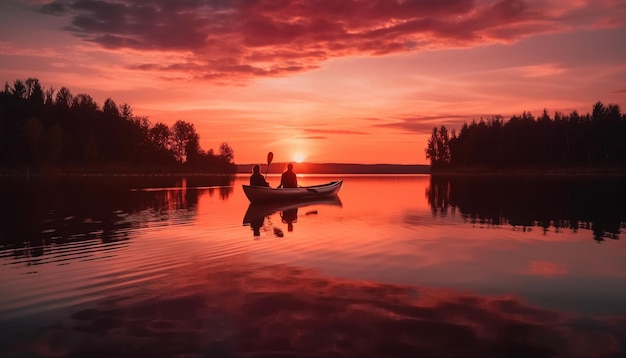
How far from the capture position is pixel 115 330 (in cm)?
752

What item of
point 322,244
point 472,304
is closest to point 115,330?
point 472,304

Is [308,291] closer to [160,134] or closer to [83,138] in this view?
[83,138]

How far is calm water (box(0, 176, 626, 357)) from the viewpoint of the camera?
23.3 ft

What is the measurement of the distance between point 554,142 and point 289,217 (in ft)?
428

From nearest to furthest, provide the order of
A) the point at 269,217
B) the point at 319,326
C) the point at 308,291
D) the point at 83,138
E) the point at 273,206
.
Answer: the point at 319,326, the point at 308,291, the point at 269,217, the point at 273,206, the point at 83,138

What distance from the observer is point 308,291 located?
1013cm

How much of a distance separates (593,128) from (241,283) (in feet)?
473

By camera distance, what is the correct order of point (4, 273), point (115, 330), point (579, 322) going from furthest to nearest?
point (4, 273)
point (579, 322)
point (115, 330)

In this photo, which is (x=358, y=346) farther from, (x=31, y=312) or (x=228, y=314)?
(x=31, y=312)

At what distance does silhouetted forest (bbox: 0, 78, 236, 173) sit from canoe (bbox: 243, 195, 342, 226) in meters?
84.4

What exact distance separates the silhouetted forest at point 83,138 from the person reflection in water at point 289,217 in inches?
3580

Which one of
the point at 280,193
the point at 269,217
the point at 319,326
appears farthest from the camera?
the point at 280,193

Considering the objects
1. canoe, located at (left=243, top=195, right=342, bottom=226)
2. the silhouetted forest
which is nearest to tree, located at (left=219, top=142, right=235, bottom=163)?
the silhouetted forest

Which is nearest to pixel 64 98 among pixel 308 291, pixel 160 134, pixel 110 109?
pixel 110 109
